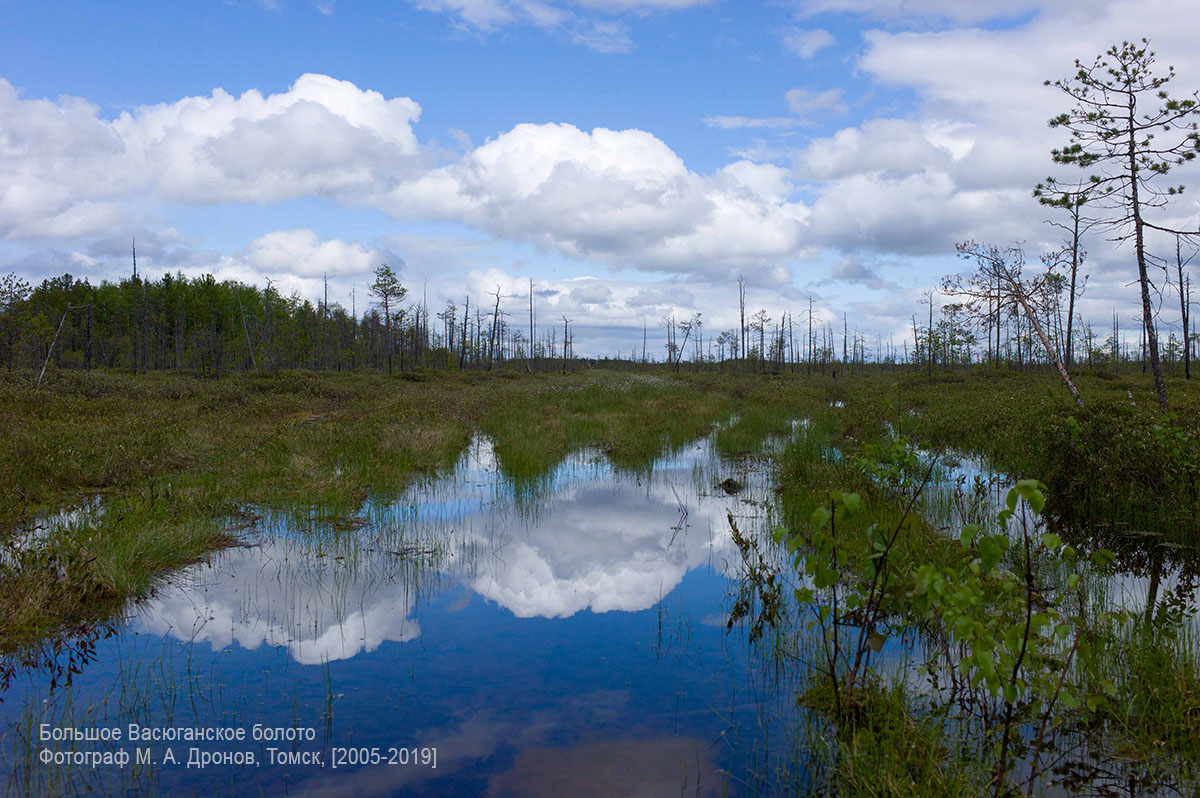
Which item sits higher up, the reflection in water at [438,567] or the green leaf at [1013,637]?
the green leaf at [1013,637]

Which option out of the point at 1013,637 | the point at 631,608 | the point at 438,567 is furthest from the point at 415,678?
the point at 1013,637

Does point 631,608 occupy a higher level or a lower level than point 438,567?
lower

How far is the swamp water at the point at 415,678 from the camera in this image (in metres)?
3.81

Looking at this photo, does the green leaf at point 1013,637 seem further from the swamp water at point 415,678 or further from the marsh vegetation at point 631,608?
the swamp water at point 415,678

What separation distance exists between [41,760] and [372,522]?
5571mm

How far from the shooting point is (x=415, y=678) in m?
5.01

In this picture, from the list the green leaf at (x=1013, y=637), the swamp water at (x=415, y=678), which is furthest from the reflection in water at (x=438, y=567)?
the green leaf at (x=1013, y=637)

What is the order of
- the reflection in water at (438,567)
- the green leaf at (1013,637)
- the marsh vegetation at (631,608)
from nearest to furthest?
the green leaf at (1013,637), the marsh vegetation at (631,608), the reflection in water at (438,567)

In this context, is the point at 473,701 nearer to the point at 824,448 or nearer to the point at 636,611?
the point at 636,611

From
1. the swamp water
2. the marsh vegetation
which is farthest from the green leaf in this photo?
the swamp water

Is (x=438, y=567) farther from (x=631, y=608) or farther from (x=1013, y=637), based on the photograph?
(x=1013, y=637)

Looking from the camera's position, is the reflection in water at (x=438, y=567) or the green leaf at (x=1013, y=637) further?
the reflection in water at (x=438, y=567)

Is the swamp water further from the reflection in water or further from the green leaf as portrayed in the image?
the green leaf

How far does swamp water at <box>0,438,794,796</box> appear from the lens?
3812 millimetres
